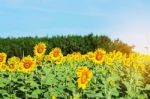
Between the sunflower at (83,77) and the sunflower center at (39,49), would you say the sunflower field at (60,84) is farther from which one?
the sunflower at (83,77)

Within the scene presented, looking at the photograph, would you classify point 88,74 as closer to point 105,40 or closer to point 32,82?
point 32,82

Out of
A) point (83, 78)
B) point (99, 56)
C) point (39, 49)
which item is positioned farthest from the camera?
point (39, 49)

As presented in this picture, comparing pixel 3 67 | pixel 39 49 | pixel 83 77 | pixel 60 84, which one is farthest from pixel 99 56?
pixel 3 67

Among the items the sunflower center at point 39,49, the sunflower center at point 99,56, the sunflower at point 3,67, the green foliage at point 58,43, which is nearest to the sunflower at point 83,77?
the sunflower center at point 99,56

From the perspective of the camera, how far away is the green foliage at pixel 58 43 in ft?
77.9

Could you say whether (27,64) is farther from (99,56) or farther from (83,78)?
(83,78)

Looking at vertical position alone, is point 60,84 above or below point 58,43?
below

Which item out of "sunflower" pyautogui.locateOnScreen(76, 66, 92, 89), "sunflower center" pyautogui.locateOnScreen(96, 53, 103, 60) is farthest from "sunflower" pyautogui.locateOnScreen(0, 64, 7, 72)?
"sunflower" pyautogui.locateOnScreen(76, 66, 92, 89)

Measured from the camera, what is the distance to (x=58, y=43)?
24453 millimetres

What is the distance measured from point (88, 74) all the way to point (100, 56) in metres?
1.71

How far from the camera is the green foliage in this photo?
23750mm

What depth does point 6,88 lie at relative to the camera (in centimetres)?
874

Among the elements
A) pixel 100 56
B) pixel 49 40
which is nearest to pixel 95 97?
pixel 100 56

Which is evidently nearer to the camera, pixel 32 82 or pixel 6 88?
pixel 32 82
